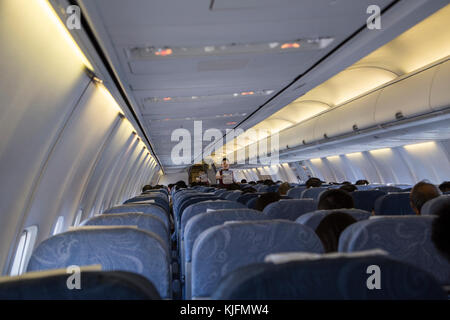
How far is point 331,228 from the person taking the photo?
295 cm

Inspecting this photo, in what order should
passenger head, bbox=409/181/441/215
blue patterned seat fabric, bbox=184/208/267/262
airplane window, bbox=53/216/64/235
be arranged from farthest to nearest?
1. airplane window, bbox=53/216/64/235
2. passenger head, bbox=409/181/441/215
3. blue patterned seat fabric, bbox=184/208/267/262

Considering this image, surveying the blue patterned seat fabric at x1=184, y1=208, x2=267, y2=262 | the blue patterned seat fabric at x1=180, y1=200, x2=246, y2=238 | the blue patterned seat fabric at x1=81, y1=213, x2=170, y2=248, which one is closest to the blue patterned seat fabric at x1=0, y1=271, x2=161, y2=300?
the blue patterned seat fabric at x1=184, y1=208, x2=267, y2=262

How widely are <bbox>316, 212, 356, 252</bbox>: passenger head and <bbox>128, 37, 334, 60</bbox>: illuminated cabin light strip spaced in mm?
2315

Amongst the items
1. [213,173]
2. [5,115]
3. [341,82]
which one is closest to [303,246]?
[5,115]

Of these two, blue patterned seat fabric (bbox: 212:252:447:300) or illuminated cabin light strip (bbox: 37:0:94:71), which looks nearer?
blue patterned seat fabric (bbox: 212:252:447:300)

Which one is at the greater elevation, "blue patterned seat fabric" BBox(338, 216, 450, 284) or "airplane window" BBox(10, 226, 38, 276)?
"blue patterned seat fabric" BBox(338, 216, 450, 284)

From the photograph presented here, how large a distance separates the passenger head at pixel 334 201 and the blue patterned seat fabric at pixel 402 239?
6.82 ft

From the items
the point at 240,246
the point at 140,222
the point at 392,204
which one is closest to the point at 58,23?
Answer: the point at 140,222

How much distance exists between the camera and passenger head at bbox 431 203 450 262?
1.86m

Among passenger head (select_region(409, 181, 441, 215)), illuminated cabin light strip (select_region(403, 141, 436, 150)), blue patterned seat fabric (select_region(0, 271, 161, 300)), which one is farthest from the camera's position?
illuminated cabin light strip (select_region(403, 141, 436, 150))

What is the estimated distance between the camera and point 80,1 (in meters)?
2.81

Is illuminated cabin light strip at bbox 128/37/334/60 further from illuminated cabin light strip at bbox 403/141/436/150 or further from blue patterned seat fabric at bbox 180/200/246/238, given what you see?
illuminated cabin light strip at bbox 403/141/436/150

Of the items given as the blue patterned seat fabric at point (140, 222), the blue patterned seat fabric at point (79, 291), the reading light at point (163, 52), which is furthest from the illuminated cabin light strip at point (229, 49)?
the blue patterned seat fabric at point (79, 291)
